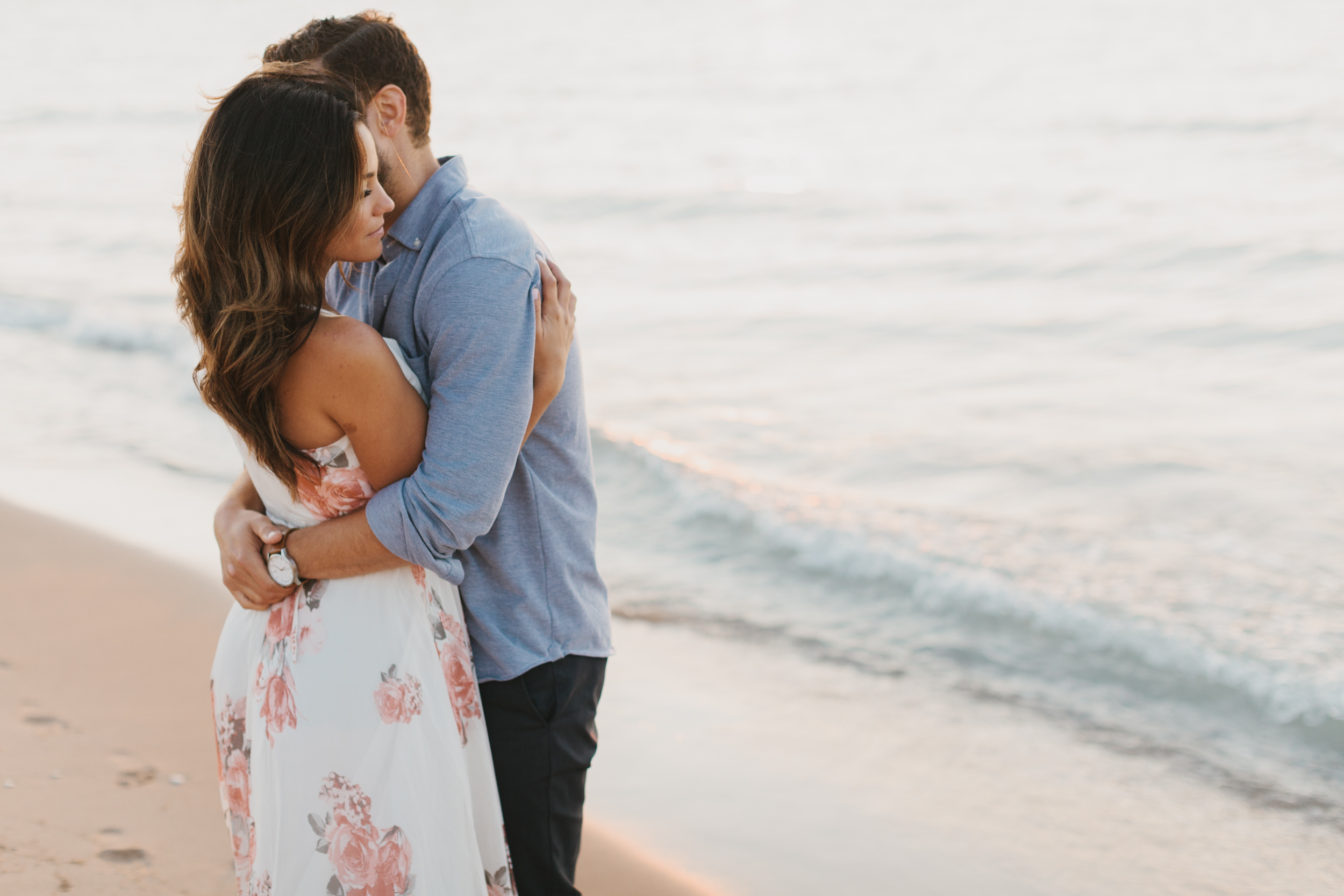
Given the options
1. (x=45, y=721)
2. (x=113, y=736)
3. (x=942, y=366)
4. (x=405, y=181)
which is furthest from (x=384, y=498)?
(x=942, y=366)

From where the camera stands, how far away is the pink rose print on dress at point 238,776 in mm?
1961

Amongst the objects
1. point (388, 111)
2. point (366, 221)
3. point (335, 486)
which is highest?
point (388, 111)

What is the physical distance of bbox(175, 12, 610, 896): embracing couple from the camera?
1.67m

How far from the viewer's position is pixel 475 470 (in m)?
1.70

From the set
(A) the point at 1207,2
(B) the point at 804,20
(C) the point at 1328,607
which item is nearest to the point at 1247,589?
(C) the point at 1328,607

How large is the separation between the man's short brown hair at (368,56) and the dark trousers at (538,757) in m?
0.95

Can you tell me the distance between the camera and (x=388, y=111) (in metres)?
1.92

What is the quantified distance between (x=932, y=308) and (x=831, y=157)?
298 inches

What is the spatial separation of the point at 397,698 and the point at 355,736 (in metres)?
0.09

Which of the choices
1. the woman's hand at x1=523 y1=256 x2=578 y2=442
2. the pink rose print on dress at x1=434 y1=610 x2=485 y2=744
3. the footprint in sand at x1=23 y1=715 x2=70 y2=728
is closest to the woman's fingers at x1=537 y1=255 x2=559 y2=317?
the woman's hand at x1=523 y1=256 x2=578 y2=442

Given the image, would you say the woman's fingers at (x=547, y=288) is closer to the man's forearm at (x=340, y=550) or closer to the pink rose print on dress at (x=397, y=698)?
the man's forearm at (x=340, y=550)

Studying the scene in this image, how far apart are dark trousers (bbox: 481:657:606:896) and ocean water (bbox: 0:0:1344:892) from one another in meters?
1.30

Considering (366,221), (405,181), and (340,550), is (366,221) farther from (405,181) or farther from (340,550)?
(340,550)

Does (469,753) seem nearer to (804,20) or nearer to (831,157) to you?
(831,157)
